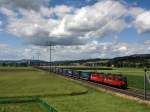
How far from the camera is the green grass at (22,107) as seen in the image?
37888 millimetres

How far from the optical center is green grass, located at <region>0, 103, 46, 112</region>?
37888 millimetres

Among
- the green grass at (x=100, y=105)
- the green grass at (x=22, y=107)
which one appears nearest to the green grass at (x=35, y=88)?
the green grass at (x=22, y=107)

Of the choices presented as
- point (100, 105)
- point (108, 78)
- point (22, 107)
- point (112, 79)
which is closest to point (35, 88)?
point (112, 79)

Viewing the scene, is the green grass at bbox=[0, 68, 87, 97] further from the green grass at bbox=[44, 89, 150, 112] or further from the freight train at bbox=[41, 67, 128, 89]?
the green grass at bbox=[44, 89, 150, 112]

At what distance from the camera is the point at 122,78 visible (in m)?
67.3

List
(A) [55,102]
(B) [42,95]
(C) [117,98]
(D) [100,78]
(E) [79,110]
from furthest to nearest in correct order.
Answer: (D) [100,78], (B) [42,95], (C) [117,98], (A) [55,102], (E) [79,110]

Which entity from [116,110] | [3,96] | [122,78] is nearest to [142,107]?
[116,110]

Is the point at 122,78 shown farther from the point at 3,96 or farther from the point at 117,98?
the point at 3,96

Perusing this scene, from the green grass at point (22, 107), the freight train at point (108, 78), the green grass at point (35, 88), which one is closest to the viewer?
the green grass at point (22, 107)

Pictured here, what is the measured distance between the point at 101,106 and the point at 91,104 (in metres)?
2.08

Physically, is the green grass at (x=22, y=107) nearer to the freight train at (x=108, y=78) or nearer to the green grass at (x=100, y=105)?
the green grass at (x=100, y=105)

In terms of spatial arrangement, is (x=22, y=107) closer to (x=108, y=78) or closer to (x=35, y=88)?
(x=35, y=88)

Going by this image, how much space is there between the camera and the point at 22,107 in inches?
1578

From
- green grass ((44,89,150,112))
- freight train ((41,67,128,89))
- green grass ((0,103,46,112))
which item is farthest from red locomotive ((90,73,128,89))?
green grass ((0,103,46,112))
